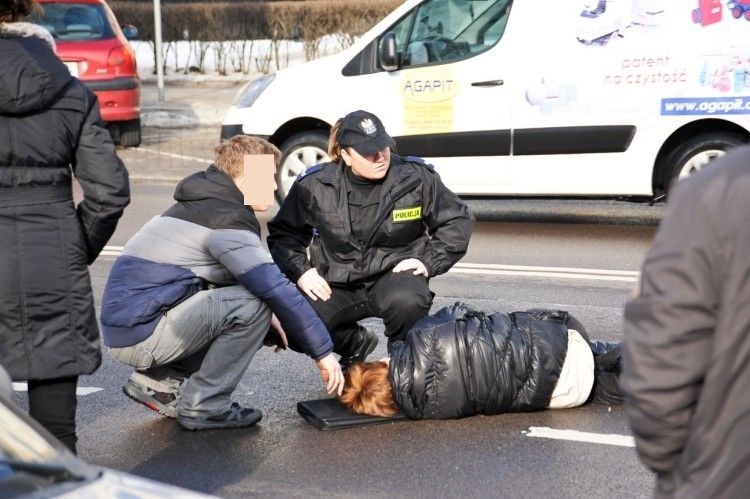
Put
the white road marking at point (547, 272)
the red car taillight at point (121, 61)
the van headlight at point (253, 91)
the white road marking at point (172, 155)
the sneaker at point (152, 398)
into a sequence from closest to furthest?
1. the sneaker at point (152, 398)
2. the white road marking at point (547, 272)
3. the van headlight at point (253, 91)
4. the red car taillight at point (121, 61)
5. the white road marking at point (172, 155)

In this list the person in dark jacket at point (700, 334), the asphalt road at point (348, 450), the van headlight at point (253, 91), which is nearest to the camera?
the person in dark jacket at point (700, 334)

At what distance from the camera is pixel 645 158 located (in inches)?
352

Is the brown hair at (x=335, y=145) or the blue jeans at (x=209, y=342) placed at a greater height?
the brown hair at (x=335, y=145)

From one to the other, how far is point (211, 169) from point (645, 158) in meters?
4.94

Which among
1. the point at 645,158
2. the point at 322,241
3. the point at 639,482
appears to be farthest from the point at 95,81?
the point at 639,482

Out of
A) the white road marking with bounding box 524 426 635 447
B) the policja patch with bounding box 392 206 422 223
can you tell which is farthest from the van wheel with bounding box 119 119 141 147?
the white road marking with bounding box 524 426 635 447

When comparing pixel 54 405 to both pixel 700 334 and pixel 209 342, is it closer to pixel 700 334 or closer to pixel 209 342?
pixel 209 342

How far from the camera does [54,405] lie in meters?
3.62

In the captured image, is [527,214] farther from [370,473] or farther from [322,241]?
[370,473]

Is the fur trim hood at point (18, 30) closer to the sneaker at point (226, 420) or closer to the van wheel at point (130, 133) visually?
the sneaker at point (226, 420)

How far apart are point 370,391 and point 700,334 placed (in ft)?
9.18

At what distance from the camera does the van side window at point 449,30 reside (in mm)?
9188

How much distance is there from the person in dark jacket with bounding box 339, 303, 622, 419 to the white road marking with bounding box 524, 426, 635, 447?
0.46ft

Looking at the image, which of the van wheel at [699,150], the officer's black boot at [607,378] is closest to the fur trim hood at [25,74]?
the officer's black boot at [607,378]
